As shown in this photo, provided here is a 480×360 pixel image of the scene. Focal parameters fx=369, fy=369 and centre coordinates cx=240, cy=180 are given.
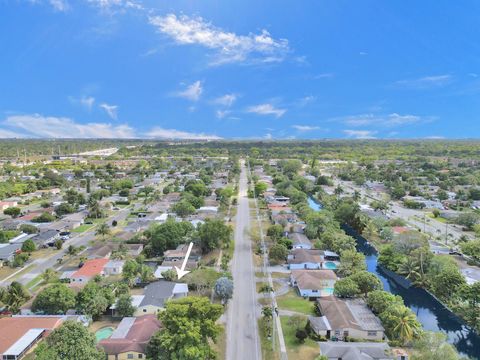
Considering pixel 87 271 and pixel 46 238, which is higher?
pixel 87 271

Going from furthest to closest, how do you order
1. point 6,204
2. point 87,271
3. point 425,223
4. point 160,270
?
point 6,204, point 425,223, point 160,270, point 87,271

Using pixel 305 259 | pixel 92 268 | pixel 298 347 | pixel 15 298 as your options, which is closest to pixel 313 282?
pixel 305 259

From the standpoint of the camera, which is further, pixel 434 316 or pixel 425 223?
pixel 425 223

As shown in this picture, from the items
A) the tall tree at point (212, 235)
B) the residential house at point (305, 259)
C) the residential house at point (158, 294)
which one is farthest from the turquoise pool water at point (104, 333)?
the residential house at point (305, 259)

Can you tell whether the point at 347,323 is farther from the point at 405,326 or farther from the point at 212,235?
the point at 212,235

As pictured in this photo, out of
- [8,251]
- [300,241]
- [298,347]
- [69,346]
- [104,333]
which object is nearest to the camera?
[69,346]

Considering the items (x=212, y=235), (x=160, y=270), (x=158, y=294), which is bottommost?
(x=160, y=270)

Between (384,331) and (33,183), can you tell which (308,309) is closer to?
(384,331)
